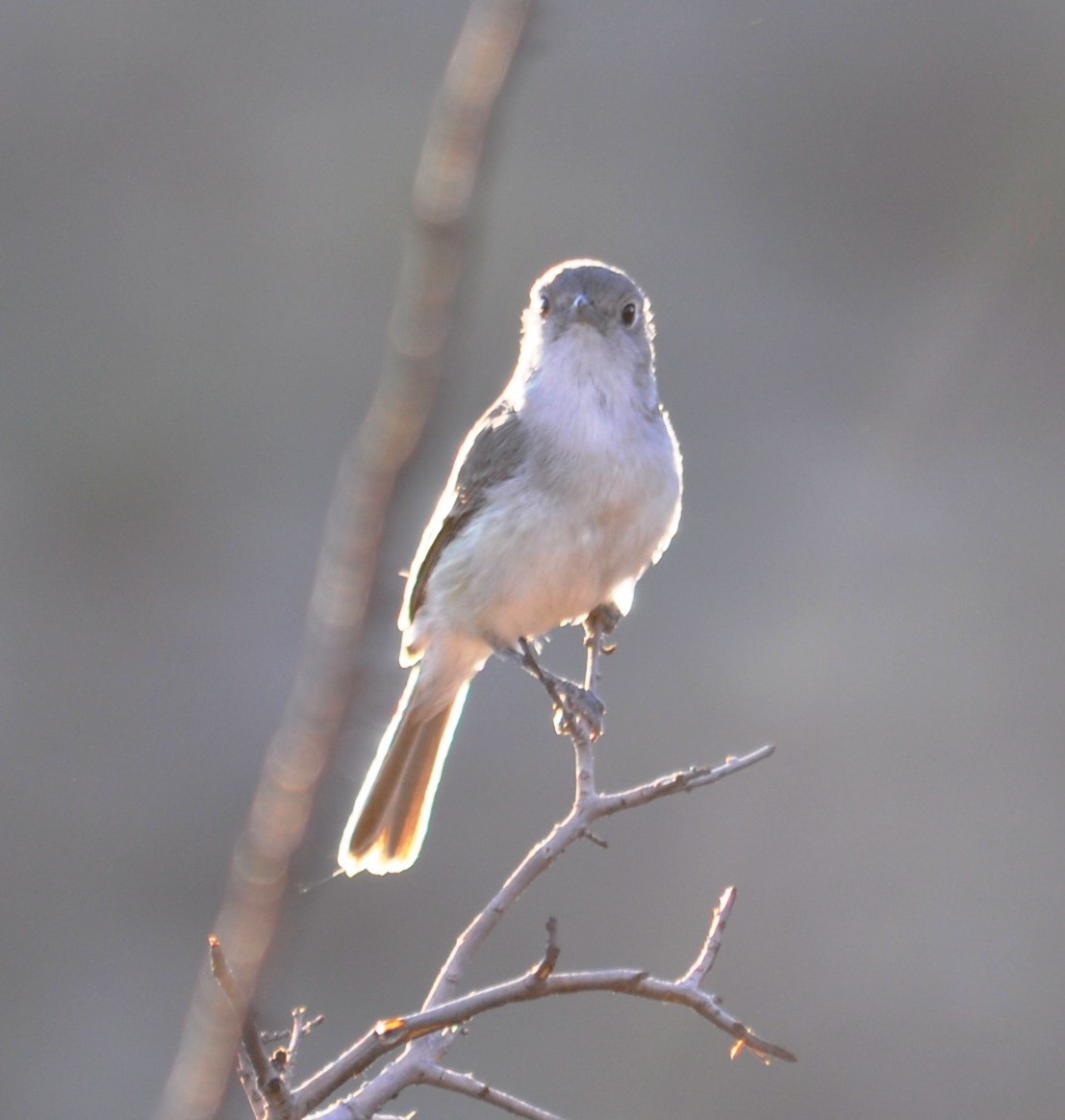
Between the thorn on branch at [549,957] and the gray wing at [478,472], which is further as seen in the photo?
the gray wing at [478,472]

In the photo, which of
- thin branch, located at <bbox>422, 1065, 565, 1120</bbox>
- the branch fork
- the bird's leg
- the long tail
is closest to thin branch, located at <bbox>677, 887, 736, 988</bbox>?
the branch fork

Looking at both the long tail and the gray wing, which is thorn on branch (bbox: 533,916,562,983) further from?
the gray wing

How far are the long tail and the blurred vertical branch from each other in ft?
6.25

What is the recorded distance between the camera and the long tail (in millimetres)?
2713

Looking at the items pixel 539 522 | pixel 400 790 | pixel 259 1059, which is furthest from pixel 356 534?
pixel 400 790

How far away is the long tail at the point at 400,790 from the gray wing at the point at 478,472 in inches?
8.0

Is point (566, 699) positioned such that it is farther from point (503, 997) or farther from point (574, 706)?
point (503, 997)

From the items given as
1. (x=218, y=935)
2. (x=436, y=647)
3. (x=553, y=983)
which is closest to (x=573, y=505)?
(x=436, y=647)

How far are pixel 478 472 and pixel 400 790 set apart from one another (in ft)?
2.08

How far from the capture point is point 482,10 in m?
0.65

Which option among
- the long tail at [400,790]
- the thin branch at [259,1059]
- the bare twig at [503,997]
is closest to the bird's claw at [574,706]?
the long tail at [400,790]

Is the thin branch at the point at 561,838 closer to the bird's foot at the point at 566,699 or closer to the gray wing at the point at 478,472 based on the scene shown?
the bird's foot at the point at 566,699

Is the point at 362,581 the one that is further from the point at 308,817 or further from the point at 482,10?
the point at 482,10

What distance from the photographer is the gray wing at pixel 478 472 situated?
9.24 ft
